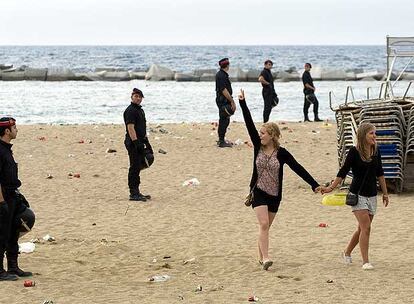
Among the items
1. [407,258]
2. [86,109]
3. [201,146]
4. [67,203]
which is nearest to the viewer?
[407,258]

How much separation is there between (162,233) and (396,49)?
7.56 m

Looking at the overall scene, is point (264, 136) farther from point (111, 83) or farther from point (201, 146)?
point (111, 83)

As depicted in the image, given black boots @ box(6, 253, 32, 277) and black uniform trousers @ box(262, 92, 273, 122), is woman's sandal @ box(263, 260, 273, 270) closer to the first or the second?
black boots @ box(6, 253, 32, 277)

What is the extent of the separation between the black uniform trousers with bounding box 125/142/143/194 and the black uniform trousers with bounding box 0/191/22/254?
4929 mm

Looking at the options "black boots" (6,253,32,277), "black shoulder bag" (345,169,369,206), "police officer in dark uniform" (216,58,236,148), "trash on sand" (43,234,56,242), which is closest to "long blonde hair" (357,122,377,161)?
"black shoulder bag" (345,169,369,206)

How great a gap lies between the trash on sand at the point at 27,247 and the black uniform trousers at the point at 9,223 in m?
1.53

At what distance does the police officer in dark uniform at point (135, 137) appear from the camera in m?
13.9

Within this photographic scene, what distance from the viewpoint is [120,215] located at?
13414 millimetres

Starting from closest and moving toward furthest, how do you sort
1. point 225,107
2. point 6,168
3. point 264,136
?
1. point 6,168
2. point 264,136
3. point 225,107

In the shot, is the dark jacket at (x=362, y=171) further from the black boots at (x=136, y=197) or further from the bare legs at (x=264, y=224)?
the black boots at (x=136, y=197)

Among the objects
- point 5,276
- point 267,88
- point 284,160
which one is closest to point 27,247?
point 5,276

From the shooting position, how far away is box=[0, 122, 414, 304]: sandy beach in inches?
356

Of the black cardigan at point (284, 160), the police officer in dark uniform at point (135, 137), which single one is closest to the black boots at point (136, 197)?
the police officer in dark uniform at point (135, 137)

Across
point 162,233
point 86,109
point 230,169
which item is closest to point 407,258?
point 162,233
